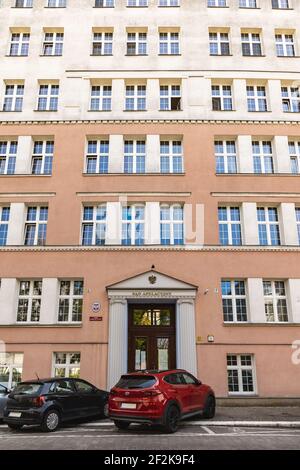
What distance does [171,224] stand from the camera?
18.2 m

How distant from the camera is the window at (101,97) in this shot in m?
20.3

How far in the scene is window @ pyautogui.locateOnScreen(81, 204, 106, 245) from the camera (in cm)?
1808

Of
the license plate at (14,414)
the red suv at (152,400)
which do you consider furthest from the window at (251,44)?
the license plate at (14,414)

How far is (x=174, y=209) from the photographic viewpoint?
18562mm

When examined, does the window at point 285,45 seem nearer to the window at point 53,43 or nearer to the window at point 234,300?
the window at point 53,43

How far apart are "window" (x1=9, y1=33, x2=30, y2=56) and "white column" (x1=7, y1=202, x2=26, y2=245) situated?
8645mm

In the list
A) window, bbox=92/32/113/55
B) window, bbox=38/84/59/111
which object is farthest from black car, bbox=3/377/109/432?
window, bbox=92/32/113/55

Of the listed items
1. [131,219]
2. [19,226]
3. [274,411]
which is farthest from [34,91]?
[274,411]

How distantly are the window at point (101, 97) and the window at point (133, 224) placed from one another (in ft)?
17.6

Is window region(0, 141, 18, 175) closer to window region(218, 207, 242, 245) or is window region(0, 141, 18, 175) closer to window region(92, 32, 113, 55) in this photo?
window region(92, 32, 113, 55)

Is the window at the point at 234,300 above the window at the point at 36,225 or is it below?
below

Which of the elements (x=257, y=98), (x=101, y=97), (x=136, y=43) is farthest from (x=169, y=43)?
(x=257, y=98)

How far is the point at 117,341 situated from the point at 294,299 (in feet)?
24.8

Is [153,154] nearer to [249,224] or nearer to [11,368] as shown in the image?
[249,224]
